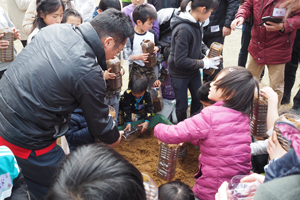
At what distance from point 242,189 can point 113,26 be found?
56.5 inches

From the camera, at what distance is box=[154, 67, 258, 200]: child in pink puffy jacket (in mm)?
1729

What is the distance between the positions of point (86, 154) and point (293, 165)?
0.78 m

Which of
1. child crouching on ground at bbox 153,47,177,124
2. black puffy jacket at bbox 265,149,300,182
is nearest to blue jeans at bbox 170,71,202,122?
child crouching on ground at bbox 153,47,177,124

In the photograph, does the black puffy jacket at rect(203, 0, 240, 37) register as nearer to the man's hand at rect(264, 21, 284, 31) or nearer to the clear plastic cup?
the man's hand at rect(264, 21, 284, 31)

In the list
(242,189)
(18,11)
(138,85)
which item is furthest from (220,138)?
(18,11)

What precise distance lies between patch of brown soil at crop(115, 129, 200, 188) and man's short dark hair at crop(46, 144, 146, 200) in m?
1.84

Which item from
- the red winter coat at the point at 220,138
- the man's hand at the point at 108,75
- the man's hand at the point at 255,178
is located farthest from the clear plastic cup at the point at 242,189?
the man's hand at the point at 108,75

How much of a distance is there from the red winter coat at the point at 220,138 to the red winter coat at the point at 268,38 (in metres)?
2.01

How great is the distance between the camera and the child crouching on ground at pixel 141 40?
3.27 m

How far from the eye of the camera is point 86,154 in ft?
3.02

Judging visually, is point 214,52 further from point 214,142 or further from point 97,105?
point 97,105

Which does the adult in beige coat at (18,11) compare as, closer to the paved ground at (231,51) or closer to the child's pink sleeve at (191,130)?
the paved ground at (231,51)

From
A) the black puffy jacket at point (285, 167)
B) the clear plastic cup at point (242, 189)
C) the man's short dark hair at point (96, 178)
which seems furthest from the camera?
the clear plastic cup at point (242, 189)

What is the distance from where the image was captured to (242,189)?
1.49m
